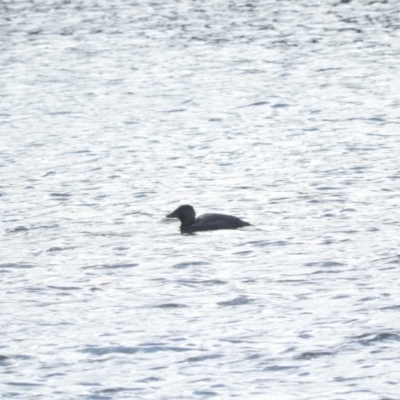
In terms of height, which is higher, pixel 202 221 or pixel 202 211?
pixel 202 221

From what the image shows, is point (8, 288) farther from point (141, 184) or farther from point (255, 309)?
point (141, 184)

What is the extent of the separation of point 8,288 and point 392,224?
6.48 meters

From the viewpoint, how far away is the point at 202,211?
72.7 ft

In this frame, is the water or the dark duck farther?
the dark duck

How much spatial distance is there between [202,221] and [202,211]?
6.07 ft

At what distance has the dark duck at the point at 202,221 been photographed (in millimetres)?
20156

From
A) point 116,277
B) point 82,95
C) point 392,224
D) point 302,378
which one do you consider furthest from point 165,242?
point 82,95

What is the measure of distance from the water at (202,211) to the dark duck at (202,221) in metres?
0.17

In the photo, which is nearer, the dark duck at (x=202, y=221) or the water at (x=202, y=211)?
the water at (x=202, y=211)

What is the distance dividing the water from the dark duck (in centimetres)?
17

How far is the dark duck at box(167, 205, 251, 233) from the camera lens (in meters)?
20.2

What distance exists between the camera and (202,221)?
20.3 m

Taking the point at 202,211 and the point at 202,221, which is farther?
the point at 202,211

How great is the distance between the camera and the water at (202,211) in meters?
14.1
